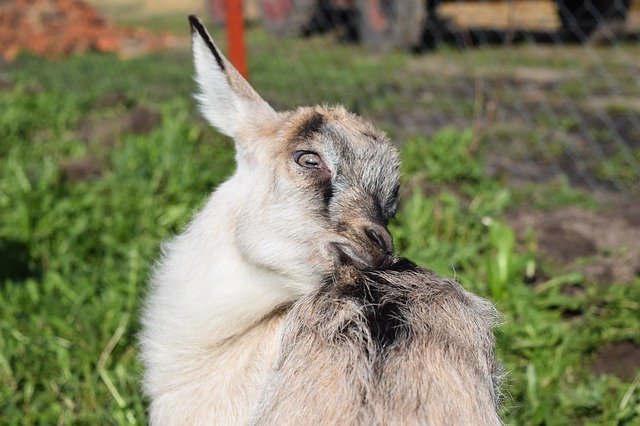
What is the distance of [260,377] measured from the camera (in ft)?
7.31

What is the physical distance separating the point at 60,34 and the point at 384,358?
12.1 metres

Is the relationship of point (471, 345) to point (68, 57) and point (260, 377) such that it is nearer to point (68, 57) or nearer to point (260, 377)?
point (260, 377)

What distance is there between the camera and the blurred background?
3436 millimetres

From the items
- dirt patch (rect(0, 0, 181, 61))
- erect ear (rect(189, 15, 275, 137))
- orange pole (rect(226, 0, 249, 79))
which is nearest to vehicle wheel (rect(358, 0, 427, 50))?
orange pole (rect(226, 0, 249, 79))

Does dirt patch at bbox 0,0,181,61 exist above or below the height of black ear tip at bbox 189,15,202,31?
below

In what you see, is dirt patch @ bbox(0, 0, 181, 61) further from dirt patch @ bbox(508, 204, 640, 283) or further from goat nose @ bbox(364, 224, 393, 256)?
goat nose @ bbox(364, 224, 393, 256)

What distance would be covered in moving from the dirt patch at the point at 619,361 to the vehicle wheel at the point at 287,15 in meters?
8.88

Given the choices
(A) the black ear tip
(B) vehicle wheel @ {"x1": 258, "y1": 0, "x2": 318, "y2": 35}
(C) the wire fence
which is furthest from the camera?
(B) vehicle wheel @ {"x1": 258, "y1": 0, "x2": 318, "y2": 35}

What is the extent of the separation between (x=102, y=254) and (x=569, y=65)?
235 inches

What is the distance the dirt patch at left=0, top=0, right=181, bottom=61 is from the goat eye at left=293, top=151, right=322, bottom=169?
34.2 ft

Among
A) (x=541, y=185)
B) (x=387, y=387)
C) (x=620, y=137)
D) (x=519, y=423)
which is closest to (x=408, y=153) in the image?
(x=541, y=185)

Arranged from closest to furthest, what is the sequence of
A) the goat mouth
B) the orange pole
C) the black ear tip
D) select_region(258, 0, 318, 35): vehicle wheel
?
the goat mouth
the black ear tip
the orange pole
select_region(258, 0, 318, 35): vehicle wheel

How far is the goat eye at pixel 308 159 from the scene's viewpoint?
7.96ft

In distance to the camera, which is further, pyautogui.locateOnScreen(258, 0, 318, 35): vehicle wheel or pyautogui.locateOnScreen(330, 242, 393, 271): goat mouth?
pyautogui.locateOnScreen(258, 0, 318, 35): vehicle wheel
